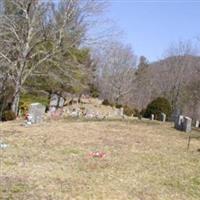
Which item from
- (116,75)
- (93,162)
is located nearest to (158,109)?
(93,162)

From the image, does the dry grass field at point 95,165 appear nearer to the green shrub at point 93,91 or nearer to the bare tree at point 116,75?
the green shrub at point 93,91

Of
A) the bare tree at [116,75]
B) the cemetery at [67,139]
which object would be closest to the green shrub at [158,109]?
the cemetery at [67,139]

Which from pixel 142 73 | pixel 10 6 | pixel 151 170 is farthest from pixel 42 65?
pixel 142 73

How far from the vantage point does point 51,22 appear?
26.3 metres

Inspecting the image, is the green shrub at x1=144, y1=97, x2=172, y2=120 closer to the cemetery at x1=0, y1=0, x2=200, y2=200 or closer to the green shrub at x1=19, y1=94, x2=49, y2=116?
the cemetery at x1=0, y1=0, x2=200, y2=200

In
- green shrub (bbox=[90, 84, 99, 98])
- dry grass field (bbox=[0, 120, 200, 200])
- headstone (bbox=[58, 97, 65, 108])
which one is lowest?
dry grass field (bbox=[0, 120, 200, 200])

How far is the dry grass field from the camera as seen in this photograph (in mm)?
8180

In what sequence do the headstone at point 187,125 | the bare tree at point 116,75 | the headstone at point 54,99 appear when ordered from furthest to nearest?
the bare tree at point 116,75, the headstone at point 54,99, the headstone at point 187,125

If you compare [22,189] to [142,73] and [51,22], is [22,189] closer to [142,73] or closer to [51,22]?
[51,22]

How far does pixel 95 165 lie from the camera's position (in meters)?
10.2

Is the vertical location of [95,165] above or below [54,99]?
below

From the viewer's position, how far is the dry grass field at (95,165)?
8.18 metres

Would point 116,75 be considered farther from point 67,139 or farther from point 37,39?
point 67,139

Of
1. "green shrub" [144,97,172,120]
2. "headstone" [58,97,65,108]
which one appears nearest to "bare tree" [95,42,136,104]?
"headstone" [58,97,65,108]
